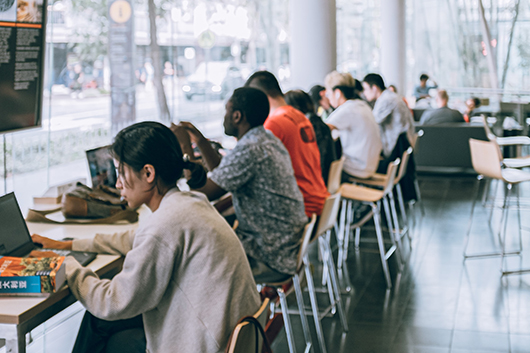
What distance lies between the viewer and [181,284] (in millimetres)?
1655

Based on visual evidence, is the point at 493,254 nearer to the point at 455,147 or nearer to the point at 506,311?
the point at 506,311

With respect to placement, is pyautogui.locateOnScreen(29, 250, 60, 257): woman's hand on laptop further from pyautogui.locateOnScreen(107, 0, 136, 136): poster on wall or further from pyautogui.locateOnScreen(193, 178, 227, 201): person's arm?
pyautogui.locateOnScreen(107, 0, 136, 136): poster on wall

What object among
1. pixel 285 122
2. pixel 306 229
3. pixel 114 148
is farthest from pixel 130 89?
pixel 114 148

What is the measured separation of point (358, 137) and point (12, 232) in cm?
324

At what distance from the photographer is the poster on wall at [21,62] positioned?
252 cm

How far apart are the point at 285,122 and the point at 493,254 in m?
2.26

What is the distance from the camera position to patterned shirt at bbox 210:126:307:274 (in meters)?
2.69

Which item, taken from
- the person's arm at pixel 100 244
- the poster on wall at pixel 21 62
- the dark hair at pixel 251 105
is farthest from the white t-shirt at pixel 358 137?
the person's arm at pixel 100 244

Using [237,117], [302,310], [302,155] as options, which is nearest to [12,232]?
[237,117]

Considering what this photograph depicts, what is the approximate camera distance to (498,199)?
21.5 ft

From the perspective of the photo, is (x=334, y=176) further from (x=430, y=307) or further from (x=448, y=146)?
(x=448, y=146)

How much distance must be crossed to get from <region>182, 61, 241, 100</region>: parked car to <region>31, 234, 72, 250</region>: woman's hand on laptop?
12.0 ft

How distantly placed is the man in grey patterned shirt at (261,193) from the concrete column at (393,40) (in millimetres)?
10199

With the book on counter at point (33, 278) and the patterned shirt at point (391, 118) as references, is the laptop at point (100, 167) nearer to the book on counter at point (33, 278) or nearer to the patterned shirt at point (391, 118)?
the book on counter at point (33, 278)
